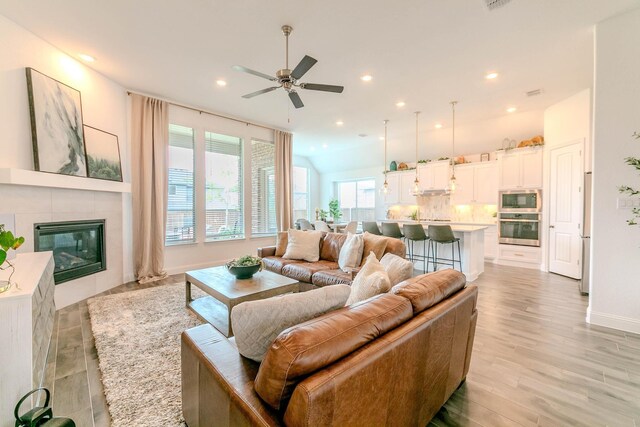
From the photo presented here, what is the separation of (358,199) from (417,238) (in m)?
4.63

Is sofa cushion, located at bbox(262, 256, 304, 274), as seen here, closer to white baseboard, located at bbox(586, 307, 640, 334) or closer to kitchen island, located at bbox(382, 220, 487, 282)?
kitchen island, located at bbox(382, 220, 487, 282)

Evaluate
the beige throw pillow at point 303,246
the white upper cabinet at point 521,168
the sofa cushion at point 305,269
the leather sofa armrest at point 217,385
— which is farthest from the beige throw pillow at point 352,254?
the white upper cabinet at point 521,168

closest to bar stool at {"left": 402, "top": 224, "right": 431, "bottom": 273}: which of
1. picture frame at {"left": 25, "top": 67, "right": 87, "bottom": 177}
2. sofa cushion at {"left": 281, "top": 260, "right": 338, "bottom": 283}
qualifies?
sofa cushion at {"left": 281, "top": 260, "right": 338, "bottom": 283}

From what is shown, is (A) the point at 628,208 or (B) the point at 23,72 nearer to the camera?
(A) the point at 628,208

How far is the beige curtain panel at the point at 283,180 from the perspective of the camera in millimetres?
6574

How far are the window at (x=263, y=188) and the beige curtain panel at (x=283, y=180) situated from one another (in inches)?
4.9

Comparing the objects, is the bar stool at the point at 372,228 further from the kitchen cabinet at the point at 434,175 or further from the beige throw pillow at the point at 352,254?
the kitchen cabinet at the point at 434,175

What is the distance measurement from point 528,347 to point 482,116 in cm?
473

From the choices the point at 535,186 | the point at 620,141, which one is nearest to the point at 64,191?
the point at 620,141

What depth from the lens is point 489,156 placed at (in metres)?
6.38

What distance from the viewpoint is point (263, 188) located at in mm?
6477

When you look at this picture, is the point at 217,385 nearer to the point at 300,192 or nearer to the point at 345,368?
the point at 345,368

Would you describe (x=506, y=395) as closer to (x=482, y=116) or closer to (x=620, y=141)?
(x=620, y=141)

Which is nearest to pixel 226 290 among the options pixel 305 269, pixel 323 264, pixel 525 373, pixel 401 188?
pixel 305 269
